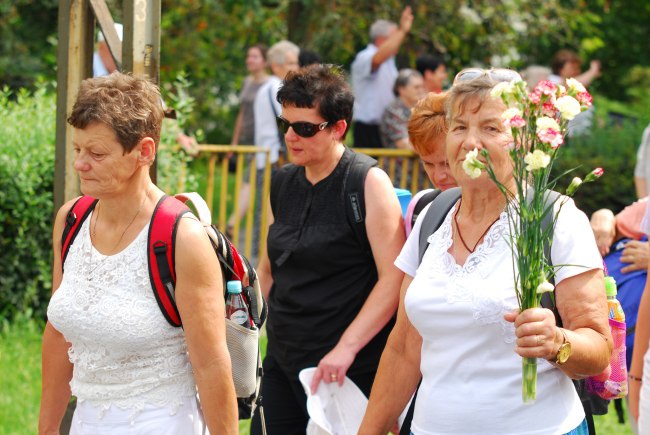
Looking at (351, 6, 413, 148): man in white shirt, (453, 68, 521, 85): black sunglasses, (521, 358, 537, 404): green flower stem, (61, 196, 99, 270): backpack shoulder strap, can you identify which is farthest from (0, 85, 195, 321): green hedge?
(521, 358, 537, 404): green flower stem

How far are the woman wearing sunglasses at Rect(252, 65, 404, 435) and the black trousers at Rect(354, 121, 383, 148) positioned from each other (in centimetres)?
705

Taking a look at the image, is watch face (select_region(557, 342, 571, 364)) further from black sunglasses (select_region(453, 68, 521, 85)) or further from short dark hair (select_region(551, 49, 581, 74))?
short dark hair (select_region(551, 49, 581, 74))

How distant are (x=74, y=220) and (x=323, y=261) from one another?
1215mm

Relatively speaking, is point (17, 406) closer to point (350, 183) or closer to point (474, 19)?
point (350, 183)

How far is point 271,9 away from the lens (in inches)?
645

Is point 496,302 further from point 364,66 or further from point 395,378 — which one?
point 364,66

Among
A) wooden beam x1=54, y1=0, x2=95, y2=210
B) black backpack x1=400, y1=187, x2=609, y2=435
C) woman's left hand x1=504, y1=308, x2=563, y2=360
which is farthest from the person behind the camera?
wooden beam x1=54, y1=0, x2=95, y2=210

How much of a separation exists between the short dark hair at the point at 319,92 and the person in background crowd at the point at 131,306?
3.91ft

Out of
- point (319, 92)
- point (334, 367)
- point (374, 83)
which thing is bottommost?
point (334, 367)

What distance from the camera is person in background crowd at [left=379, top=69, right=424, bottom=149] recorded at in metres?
10.2

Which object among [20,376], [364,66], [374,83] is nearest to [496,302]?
[20,376]

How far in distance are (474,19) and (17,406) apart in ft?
34.0

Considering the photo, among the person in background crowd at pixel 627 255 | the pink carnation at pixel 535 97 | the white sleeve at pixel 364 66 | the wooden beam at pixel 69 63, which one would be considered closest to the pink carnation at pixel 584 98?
the pink carnation at pixel 535 97

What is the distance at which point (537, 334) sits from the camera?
9.21ft
